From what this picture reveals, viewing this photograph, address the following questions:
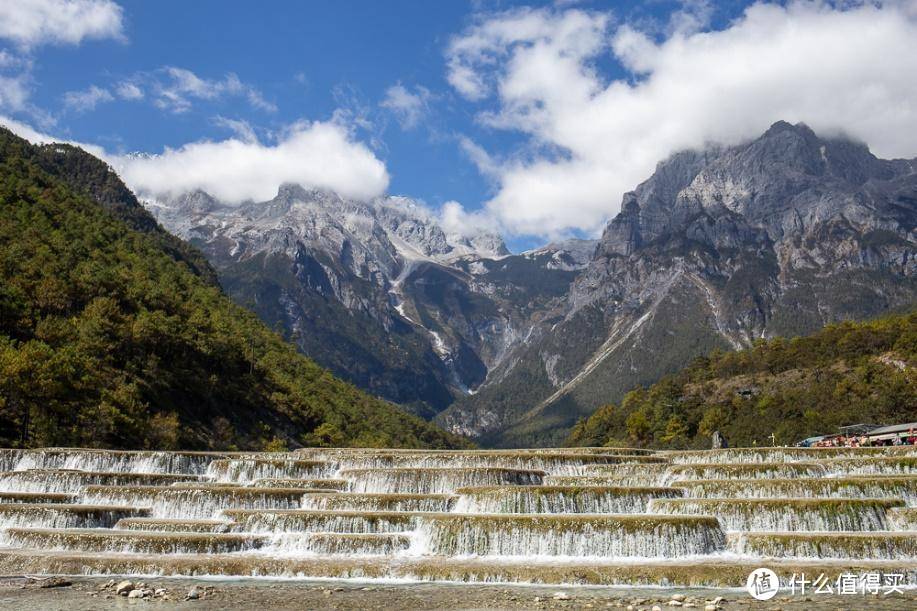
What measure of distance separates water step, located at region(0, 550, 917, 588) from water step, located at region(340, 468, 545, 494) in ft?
42.9

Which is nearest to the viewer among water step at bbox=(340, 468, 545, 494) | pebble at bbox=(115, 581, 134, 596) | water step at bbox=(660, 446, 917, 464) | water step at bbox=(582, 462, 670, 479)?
pebble at bbox=(115, 581, 134, 596)

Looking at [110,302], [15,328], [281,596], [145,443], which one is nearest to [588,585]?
[281,596]

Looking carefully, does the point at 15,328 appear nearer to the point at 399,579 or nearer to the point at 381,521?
the point at 381,521

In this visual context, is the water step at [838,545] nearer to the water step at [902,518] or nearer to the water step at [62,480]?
the water step at [902,518]

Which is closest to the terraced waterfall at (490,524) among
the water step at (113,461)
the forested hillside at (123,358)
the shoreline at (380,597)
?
the shoreline at (380,597)

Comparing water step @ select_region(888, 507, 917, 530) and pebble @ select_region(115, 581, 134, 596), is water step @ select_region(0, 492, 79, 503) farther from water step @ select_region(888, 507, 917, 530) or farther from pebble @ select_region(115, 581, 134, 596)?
water step @ select_region(888, 507, 917, 530)

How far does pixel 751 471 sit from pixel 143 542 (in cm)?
3386

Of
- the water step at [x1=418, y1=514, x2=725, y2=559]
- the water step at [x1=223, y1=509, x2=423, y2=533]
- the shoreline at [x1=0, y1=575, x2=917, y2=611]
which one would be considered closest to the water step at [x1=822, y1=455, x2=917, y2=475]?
the water step at [x1=418, y1=514, x2=725, y2=559]

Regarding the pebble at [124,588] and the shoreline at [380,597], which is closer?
the shoreline at [380,597]

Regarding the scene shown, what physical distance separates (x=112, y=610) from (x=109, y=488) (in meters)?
23.1

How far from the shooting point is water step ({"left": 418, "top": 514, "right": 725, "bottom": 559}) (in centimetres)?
3234

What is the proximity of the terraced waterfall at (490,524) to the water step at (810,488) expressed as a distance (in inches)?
2.9

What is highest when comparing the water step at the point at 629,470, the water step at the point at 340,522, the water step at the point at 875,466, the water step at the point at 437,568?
the water step at the point at 875,466

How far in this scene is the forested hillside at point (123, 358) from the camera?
73.8m
